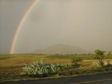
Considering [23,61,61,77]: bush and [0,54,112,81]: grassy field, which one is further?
[23,61,61,77]: bush

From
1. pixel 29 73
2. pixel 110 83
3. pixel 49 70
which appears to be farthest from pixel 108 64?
pixel 110 83

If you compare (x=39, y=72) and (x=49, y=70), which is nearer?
(x=39, y=72)

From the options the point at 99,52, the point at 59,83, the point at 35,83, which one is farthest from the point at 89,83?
the point at 99,52

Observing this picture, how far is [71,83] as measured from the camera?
19609 mm

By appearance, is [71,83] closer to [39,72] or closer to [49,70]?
[39,72]

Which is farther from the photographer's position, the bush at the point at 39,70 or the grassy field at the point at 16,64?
the bush at the point at 39,70

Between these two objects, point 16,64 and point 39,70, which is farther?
point 16,64

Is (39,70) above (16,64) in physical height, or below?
below

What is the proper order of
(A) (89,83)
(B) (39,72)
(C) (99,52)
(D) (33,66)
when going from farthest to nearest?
(C) (99,52)
(D) (33,66)
(B) (39,72)
(A) (89,83)

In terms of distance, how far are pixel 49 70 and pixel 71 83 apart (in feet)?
41.2

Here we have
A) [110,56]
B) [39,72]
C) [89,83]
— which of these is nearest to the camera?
[89,83]

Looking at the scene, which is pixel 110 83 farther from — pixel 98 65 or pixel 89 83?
pixel 98 65

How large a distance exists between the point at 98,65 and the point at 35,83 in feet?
85.7

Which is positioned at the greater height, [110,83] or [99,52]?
[99,52]
